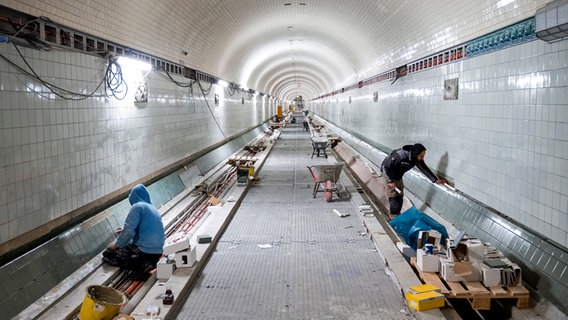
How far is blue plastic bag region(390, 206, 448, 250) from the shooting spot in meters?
5.92

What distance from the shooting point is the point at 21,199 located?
4.55m

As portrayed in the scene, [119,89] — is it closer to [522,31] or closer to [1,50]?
[1,50]

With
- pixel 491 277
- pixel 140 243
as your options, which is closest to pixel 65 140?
pixel 140 243

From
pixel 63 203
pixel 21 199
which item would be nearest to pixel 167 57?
pixel 63 203

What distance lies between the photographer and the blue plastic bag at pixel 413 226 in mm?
5918

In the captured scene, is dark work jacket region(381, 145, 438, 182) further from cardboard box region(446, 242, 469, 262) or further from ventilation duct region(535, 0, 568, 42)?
ventilation duct region(535, 0, 568, 42)

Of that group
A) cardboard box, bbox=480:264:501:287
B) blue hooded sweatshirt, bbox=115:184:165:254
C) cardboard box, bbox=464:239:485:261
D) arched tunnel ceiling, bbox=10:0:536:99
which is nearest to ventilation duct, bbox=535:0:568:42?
arched tunnel ceiling, bbox=10:0:536:99

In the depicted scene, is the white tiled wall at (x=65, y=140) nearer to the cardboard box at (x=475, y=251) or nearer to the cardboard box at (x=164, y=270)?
the cardboard box at (x=164, y=270)

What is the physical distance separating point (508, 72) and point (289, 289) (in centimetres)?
365

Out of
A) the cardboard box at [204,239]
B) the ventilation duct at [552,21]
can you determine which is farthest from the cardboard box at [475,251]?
the cardboard box at [204,239]

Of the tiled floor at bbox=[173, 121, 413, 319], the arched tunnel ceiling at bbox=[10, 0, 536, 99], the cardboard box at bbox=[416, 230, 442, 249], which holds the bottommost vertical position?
the tiled floor at bbox=[173, 121, 413, 319]

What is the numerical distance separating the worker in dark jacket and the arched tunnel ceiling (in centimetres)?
189

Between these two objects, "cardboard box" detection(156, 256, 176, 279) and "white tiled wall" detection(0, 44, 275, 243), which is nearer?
"white tiled wall" detection(0, 44, 275, 243)

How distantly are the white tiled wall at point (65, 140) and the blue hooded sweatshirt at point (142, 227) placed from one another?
2.73 feet
